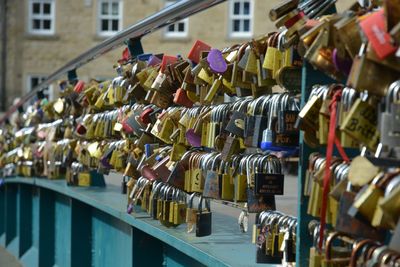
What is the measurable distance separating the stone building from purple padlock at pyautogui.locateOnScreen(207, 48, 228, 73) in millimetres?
29591

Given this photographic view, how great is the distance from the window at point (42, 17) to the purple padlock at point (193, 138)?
30.7 metres

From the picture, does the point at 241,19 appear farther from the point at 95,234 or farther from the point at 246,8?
the point at 95,234

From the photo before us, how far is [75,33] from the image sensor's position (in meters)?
33.4

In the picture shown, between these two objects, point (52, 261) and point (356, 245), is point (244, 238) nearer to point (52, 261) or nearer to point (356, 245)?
point (356, 245)

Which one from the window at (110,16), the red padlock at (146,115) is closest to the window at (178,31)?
the window at (110,16)

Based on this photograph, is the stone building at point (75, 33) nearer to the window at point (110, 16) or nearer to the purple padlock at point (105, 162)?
the window at point (110, 16)

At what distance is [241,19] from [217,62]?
102 feet

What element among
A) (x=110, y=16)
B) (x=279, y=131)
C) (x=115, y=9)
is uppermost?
(x=115, y=9)

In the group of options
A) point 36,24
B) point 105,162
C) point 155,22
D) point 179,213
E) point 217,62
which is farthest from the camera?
point 36,24

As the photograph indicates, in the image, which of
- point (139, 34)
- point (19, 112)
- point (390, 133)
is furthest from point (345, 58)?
point (19, 112)

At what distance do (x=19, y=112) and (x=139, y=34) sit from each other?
5.72 metres

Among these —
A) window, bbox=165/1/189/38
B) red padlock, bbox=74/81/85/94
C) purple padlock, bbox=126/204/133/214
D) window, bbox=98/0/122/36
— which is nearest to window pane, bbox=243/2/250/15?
window, bbox=165/1/189/38

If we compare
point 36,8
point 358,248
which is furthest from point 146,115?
point 36,8

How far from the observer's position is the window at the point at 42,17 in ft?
111
